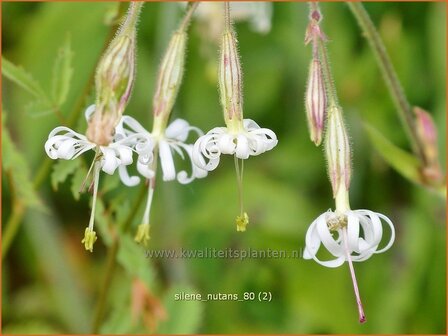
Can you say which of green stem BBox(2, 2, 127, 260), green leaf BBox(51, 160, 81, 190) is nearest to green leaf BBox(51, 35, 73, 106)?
green stem BBox(2, 2, 127, 260)

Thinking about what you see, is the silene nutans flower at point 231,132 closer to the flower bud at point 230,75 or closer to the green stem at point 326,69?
the flower bud at point 230,75

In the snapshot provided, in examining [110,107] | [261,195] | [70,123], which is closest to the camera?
[110,107]

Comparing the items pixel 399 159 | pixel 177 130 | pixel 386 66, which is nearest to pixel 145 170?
pixel 177 130

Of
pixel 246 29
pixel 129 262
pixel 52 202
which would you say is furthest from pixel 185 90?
pixel 129 262

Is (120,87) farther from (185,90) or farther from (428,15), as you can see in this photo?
(428,15)

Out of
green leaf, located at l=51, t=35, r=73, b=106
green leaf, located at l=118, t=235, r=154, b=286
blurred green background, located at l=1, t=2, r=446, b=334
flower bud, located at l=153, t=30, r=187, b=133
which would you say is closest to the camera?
flower bud, located at l=153, t=30, r=187, b=133

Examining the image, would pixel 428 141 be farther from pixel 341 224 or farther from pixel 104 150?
pixel 104 150

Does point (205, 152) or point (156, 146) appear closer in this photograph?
point (205, 152)

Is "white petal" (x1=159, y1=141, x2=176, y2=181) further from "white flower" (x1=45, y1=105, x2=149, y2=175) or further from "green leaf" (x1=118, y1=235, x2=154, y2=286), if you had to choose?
"green leaf" (x1=118, y1=235, x2=154, y2=286)
